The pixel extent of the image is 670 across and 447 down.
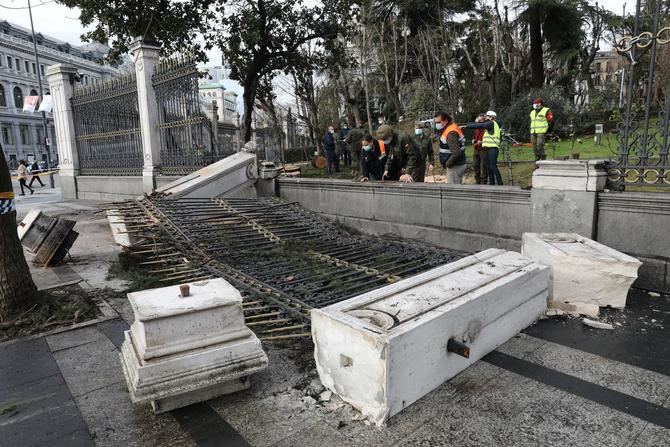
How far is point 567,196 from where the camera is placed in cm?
541

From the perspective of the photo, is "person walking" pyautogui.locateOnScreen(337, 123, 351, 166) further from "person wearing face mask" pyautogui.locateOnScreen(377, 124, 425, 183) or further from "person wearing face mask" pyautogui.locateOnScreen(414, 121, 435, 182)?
"person wearing face mask" pyautogui.locateOnScreen(377, 124, 425, 183)

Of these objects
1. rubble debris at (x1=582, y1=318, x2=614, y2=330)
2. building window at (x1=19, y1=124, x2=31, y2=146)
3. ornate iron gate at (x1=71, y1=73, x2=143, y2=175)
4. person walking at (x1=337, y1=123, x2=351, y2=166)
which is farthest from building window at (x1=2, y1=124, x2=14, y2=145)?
rubble debris at (x1=582, y1=318, x2=614, y2=330)

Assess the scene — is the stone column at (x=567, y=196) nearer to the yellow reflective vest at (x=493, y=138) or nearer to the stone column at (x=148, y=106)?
the yellow reflective vest at (x=493, y=138)

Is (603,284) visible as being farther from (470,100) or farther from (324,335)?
(470,100)

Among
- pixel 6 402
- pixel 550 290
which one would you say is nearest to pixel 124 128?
pixel 6 402

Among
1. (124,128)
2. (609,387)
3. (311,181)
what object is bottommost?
(609,387)

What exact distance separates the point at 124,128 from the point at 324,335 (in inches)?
508

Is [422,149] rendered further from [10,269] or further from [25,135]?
[25,135]

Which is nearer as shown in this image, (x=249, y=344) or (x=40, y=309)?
(x=249, y=344)

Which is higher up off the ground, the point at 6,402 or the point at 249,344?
the point at 249,344

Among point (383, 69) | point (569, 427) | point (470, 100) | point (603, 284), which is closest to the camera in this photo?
point (569, 427)

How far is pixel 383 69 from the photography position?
80.5 ft

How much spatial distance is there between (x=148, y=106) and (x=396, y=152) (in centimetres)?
713

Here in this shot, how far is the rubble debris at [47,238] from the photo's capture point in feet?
21.7
